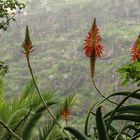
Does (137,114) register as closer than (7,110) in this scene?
Yes

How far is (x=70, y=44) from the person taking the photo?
7938cm

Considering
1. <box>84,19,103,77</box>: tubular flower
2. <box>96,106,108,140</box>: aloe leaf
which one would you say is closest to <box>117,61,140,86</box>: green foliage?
<box>84,19,103,77</box>: tubular flower

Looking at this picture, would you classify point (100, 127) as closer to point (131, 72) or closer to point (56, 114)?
point (131, 72)

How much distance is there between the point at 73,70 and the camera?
69.6 metres

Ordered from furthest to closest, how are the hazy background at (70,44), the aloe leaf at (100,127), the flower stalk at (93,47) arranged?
the hazy background at (70,44) < the flower stalk at (93,47) < the aloe leaf at (100,127)

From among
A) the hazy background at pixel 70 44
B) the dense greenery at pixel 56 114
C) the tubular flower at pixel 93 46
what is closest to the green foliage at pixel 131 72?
the dense greenery at pixel 56 114

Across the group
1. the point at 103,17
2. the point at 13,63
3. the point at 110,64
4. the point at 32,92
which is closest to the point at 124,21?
the point at 103,17

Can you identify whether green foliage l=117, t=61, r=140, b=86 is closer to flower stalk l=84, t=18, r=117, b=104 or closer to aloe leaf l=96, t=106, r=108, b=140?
flower stalk l=84, t=18, r=117, b=104

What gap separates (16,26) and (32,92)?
85.3 metres

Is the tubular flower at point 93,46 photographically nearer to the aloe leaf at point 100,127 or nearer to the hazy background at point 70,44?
the aloe leaf at point 100,127

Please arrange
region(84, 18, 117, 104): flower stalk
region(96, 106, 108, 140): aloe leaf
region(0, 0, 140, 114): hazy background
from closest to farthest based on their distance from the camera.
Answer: region(96, 106, 108, 140): aloe leaf < region(84, 18, 117, 104): flower stalk < region(0, 0, 140, 114): hazy background

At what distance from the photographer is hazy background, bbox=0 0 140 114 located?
217ft

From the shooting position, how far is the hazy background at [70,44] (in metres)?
66.2

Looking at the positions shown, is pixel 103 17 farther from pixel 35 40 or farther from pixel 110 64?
pixel 110 64
